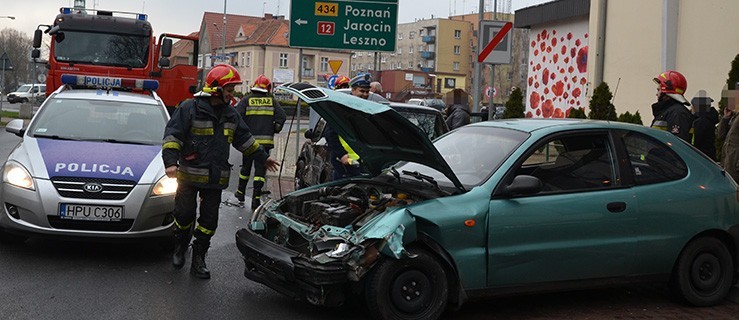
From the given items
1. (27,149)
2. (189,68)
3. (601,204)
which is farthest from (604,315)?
(189,68)

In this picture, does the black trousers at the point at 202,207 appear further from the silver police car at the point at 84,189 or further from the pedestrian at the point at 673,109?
the pedestrian at the point at 673,109

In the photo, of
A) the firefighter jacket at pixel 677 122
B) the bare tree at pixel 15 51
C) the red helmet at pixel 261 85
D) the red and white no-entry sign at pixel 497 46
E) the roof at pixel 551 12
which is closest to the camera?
the firefighter jacket at pixel 677 122

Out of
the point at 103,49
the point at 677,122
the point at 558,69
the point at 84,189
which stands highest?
the point at 558,69

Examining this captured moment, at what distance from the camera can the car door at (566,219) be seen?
6.39 meters

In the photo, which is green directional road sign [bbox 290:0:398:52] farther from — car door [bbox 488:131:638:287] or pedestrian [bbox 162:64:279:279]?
car door [bbox 488:131:638:287]

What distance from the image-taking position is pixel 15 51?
96500 mm

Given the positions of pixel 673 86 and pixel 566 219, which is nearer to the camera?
pixel 566 219

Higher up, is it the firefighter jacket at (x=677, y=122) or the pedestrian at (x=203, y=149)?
the firefighter jacket at (x=677, y=122)

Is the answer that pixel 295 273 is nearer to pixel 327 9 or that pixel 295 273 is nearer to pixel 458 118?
pixel 458 118

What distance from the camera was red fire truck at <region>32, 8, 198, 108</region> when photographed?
20391mm

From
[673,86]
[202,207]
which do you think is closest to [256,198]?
[202,207]

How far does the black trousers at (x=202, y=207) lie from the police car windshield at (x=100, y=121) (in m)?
1.58

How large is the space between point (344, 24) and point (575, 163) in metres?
8.92

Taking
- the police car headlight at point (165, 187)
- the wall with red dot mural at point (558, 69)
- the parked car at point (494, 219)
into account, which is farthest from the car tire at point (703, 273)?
the wall with red dot mural at point (558, 69)
